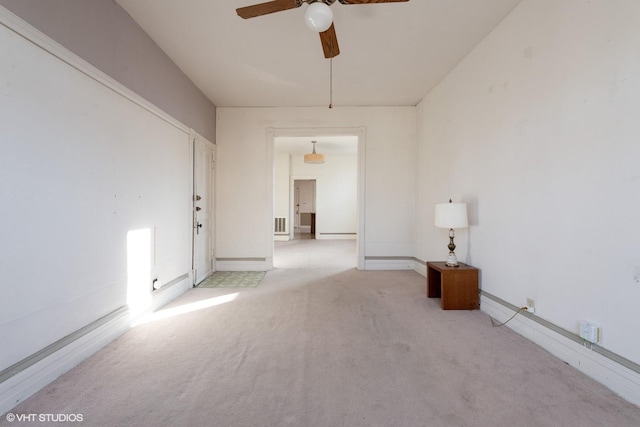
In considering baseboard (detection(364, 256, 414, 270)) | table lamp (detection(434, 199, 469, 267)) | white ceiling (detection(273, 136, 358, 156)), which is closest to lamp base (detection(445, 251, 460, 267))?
table lamp (detection(434, 199, 469, 267))

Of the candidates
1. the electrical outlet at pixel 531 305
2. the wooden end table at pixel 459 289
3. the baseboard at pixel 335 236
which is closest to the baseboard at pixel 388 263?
the wooden end table at pixel 459 289

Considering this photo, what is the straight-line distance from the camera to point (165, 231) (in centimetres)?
312

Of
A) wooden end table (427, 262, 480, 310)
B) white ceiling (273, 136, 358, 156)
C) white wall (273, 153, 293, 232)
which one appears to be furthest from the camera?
white wall (273, 153, 293, 232)

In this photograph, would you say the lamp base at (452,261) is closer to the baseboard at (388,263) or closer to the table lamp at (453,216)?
the table lamp at (453,216)

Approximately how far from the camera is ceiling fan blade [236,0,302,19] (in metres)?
1.87

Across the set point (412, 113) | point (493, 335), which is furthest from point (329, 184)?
point (493, 335)

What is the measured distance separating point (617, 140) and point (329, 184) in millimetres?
7789

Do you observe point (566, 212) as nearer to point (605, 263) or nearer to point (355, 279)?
point (605, 263)

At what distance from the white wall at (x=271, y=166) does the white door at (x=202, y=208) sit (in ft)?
0.77

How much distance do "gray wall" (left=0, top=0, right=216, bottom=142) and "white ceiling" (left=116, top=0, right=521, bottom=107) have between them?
15 centimetres

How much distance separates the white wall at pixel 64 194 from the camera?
4.85ft

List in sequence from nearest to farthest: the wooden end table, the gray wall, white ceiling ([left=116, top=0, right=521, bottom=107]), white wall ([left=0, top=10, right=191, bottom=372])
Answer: white wall ([left=0, top=10, right=191, bottom=372])
the gray wall
white ceiling ([left=116, top=0, right=521, bottom=107])
the wooden end table
